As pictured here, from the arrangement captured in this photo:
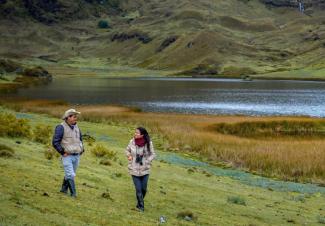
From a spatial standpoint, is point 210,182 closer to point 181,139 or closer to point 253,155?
point 253,155

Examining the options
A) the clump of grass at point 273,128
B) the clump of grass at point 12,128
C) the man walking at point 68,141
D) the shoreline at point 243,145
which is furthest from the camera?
the clump of grass at point 273,128

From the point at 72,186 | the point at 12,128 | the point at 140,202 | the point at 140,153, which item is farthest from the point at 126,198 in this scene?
the point at 12,128

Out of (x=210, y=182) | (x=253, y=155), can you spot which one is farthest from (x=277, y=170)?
(x=210, y=182)

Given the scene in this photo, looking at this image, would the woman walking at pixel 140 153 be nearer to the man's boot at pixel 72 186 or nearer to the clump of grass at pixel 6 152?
the man's boot at pixel 72 186

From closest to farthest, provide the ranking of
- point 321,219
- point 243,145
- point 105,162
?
1. point 321,219
2. point 105,162
3. point 243,145

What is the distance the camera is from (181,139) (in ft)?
176

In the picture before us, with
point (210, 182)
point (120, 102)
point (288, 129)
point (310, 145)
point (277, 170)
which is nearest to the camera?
point (210, 182)

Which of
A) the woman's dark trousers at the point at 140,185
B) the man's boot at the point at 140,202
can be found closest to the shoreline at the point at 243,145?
the man's boot at the point at 140,202

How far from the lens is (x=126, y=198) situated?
22.3 meters

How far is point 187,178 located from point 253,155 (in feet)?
42.3

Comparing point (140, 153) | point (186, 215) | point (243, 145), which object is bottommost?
point (243, 145)

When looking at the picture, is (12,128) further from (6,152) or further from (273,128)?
(273,128)

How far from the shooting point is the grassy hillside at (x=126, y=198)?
55.8 feet

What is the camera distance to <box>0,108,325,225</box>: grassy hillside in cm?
1702
